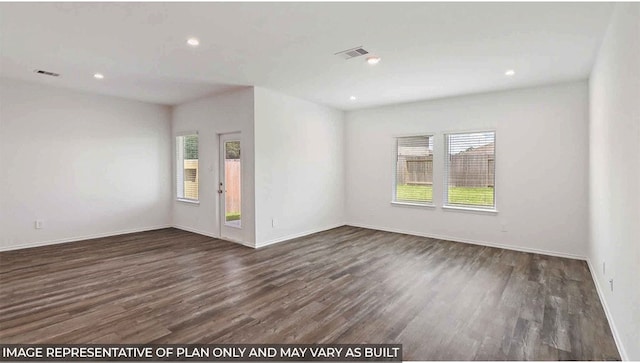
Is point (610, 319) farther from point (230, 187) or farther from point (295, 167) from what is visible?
point (230, 187)

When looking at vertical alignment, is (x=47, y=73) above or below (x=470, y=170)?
above

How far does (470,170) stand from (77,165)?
7.16 meters

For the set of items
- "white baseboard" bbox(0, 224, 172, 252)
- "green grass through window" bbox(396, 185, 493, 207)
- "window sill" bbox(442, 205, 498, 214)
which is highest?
"green grass through window" bbox(396, 185, 493, 207)

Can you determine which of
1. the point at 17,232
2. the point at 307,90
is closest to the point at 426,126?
the point at 307,90

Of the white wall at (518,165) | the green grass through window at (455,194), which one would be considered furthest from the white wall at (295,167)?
the green grass through window at (455,194)

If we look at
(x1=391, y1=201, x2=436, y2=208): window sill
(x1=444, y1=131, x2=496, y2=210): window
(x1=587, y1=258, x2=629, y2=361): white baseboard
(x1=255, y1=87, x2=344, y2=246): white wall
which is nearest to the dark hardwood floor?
(x1=587, y1=258, x2=629, y2=361): white baseboard

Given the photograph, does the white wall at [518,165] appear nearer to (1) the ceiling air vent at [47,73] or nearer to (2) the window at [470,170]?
(2) the window at [470,170]

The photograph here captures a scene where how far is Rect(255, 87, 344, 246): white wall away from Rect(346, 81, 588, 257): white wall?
1.07m

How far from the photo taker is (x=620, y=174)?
93.2 inches

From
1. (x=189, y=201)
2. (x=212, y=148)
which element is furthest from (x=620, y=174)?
(x=189, y=201)

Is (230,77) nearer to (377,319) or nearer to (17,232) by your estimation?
(377,319)

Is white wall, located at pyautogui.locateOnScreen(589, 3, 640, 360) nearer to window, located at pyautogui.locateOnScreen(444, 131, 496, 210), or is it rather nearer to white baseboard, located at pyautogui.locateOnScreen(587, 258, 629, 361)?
white baseboard, located at pyautogui.locateOnScreen(587, 258, 629, 361)

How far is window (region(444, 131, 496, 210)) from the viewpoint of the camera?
5441mm

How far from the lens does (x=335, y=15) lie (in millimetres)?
2670
